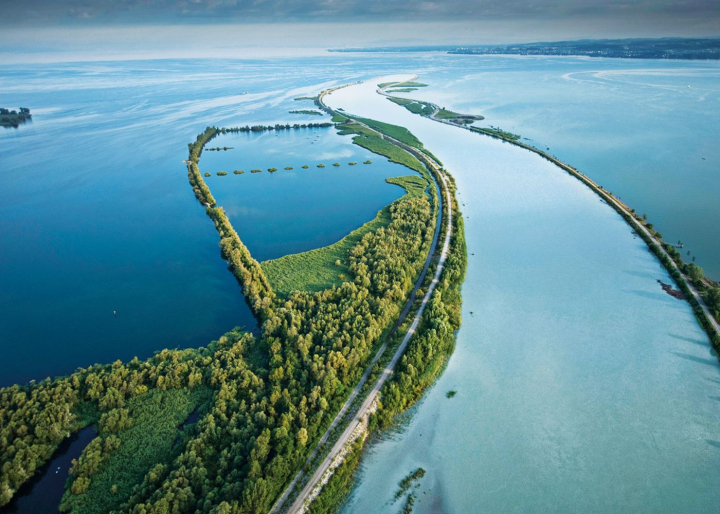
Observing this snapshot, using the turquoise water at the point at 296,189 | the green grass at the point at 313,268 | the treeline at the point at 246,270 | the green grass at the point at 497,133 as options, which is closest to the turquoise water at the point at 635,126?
the green grass at the point at 497,133

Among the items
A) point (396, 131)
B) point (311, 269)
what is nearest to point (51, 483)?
point (311, 269)

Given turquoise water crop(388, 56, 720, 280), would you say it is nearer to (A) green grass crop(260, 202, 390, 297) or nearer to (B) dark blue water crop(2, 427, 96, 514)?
(A) green grass crop(260, 202, 390, 297)

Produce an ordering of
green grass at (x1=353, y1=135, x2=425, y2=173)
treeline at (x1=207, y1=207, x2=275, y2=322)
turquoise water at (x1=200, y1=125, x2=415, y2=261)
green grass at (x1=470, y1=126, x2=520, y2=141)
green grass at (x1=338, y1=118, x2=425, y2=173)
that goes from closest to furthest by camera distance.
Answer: treeline at (x1=207, y1=207, x2=275, y2=322) → turquoise water at (x1=200, y1=125, x2=415, y2=261) → green grass at (x1=353, y1=135, x2=425, y2=173) → green grass at (x1=338, y1=118, x2=425, y2=173) → green grass at (x1=470, y1=126, x2=520, y2=141)

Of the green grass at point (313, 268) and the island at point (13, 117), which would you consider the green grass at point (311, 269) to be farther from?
the island at point (13, 117)

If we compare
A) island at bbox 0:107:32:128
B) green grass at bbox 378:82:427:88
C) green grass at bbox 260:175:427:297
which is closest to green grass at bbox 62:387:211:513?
green grass at bbox 260:175:427:297

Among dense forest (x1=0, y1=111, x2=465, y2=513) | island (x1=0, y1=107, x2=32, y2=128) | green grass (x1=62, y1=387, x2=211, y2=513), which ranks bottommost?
green grass (x1=62, y1=387, x2=211, y2=513)

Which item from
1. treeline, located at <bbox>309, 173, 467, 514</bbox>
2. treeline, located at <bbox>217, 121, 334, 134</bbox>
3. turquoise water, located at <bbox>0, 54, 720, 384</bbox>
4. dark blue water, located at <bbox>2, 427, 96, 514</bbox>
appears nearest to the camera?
dark blue water, located at <bbox>2, 427, 96, 514</bbox>

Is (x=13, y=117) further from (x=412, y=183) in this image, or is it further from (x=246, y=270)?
(x=412, y=183)
